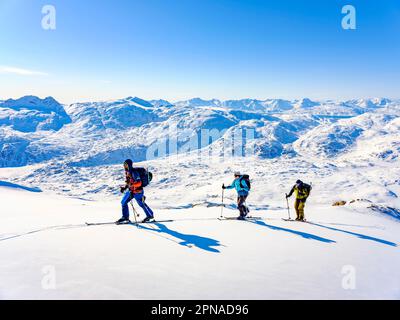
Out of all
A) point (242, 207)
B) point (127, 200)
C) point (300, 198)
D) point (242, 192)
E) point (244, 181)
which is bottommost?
point (242, 207)

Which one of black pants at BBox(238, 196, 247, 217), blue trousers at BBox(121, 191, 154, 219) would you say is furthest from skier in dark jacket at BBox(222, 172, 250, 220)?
blue trousers at BBox(121, 191, 154, 219)

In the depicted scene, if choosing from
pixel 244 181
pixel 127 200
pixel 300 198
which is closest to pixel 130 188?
pixel 127 200

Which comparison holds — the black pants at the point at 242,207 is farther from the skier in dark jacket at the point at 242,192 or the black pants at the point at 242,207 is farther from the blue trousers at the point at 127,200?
the blue trousers at the point at 127,200

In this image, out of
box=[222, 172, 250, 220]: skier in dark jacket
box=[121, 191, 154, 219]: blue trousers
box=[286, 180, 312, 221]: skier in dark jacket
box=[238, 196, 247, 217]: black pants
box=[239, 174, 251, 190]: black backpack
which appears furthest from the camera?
box=[239, 174, 251, 190]: black backpack

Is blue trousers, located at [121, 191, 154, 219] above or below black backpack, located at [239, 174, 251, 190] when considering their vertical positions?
below

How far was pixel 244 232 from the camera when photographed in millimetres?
12203

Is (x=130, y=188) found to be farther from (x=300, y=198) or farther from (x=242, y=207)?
(x=300, y=198)

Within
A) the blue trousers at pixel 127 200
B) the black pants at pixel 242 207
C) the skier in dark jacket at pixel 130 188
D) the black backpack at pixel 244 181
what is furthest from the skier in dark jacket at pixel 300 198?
the skier in dark jacket at pixel 130 188

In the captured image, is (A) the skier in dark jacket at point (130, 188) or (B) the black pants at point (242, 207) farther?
(B) the black pants at point (242, 207)

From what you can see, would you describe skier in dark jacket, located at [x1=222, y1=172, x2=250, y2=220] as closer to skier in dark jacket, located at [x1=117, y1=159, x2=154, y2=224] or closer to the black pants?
the black pants

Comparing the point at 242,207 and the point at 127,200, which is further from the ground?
the point at 127,200
